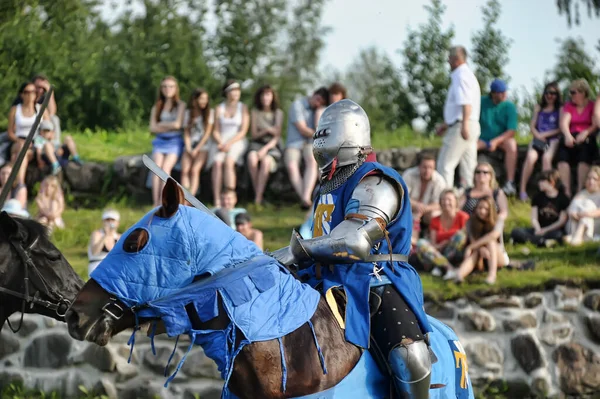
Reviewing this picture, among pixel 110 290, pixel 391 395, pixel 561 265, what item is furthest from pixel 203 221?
pixel 561 265

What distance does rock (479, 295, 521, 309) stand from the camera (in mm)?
9453

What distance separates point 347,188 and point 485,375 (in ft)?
15.5

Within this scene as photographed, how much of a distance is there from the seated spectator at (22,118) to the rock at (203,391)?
4.16 meters

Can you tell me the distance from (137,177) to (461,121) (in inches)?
180

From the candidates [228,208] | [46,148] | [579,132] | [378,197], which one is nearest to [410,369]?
[378,197]

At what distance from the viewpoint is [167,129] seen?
40.1ft

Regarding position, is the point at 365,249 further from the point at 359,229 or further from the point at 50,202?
the point at 50,202

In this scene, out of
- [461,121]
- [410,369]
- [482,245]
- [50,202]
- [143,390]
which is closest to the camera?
[410,369]

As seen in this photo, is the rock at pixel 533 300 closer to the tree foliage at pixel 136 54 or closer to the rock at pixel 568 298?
the rock at pixel 568 298

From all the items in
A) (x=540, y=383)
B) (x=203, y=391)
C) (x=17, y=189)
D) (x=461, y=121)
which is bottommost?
(x=540, y=383)

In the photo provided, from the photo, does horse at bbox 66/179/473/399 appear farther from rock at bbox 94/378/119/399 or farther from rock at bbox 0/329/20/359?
rock at bbox 0/329/20/359

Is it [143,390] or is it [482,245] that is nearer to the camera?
[143,390]

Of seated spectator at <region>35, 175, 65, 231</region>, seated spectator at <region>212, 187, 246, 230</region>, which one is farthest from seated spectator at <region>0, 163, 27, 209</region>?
seated spectator at <region>212, 187, 246, 230</region>

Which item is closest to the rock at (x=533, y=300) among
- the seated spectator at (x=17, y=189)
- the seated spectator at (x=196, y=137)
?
the seated spectator at (x=196, y=137)
